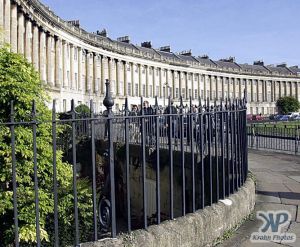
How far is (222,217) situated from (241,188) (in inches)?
55.5


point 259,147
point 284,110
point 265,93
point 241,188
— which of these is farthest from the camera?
point 265,93

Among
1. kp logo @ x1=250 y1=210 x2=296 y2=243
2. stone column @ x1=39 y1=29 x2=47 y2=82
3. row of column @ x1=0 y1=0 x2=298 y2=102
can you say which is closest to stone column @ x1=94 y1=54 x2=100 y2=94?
row of column @ x1=0 y1=0 x2=298 y2=102

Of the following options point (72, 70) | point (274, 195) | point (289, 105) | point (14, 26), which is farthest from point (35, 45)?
point (289, 105)

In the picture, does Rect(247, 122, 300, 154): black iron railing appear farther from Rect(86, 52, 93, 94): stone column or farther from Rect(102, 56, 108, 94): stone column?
Rect(102, 56, 108, 94): stone column

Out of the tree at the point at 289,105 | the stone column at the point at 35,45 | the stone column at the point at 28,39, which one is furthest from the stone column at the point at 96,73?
Result: the tree at the point at 289,105

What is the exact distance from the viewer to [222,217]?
6.01m

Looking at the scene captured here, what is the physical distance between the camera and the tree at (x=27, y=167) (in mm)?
7039

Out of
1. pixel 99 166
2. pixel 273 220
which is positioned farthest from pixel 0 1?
pixel 273 220

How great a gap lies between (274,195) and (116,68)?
74169mm

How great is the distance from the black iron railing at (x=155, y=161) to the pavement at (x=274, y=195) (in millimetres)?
582

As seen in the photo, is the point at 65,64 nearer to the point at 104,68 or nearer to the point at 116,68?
the point at 104,68

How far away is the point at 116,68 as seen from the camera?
8100 centimetres

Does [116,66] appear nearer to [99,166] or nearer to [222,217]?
[99,166]

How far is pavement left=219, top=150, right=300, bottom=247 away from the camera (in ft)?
19.3
